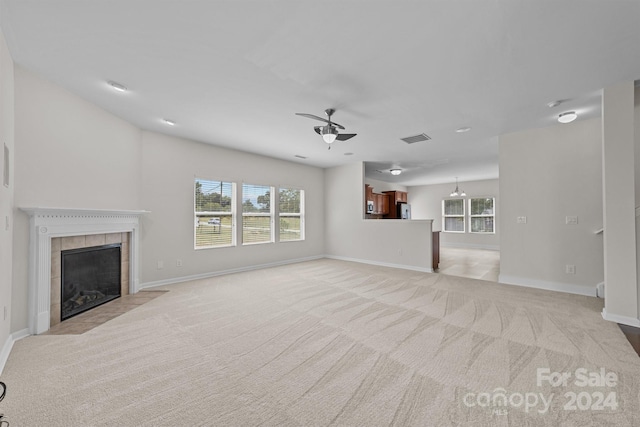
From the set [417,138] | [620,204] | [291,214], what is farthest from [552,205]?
[291,214]

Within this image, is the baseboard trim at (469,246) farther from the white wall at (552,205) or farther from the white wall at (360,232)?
the white wall at (552,205)

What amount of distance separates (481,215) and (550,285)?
638 centimetres

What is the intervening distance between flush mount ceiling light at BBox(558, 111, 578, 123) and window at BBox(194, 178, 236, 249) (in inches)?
238

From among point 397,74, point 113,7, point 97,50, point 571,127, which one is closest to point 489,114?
point 571,127

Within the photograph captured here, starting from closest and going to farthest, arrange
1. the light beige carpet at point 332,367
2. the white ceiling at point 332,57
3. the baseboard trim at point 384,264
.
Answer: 1. the light beige carpet at point 332,367
2. the white ceiling at point 332,57
3. the baseboard trim at point 384,264

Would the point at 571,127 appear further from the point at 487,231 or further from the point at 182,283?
the point at 182,283

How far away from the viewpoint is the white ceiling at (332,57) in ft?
6.26

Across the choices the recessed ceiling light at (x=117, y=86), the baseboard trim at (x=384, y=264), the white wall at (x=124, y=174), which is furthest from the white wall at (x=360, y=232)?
the recessed ceiling light at (x=117, y=86)

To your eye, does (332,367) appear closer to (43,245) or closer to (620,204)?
(43,245)

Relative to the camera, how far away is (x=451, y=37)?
7.10ft

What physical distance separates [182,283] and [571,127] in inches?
290

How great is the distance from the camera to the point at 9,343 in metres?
2.44

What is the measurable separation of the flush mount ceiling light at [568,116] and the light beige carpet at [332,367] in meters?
2.74

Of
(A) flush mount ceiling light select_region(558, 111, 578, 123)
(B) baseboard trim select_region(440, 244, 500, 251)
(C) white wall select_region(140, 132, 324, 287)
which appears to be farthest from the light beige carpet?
(B) baseboard trim select_region(440, 244, 500, 251)
